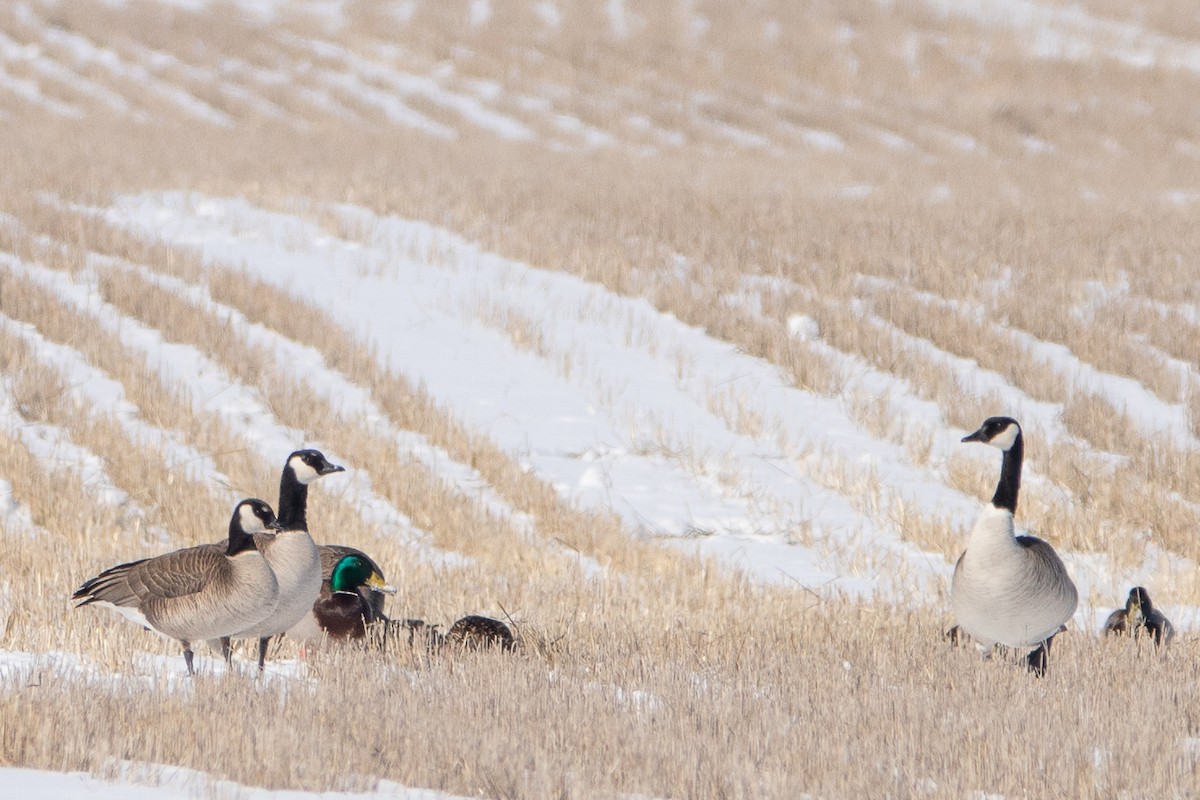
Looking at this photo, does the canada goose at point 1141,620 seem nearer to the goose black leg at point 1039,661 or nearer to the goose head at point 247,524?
the goose black leg at point 1039,661

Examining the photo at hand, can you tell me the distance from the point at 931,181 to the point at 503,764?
23695 millimetres

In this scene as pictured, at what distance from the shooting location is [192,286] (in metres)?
16.4

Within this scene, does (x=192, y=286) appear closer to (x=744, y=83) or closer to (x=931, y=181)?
(x=931, y=181)

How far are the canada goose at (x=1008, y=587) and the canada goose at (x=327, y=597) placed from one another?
3098mm

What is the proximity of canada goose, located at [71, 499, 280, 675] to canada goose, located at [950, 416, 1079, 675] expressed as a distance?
344cm

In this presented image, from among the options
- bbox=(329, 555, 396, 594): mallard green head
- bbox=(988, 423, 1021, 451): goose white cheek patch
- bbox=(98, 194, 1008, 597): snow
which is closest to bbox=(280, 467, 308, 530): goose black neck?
bbox=(329, 555, 396, 594): mallard green head

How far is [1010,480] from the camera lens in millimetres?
7480

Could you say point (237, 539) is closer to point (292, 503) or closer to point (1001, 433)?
point (292, 503)

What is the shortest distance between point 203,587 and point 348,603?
128 centimetres

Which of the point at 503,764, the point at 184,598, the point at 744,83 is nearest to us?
the point at 503,764

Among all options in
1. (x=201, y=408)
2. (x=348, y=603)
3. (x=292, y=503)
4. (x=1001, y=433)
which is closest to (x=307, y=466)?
(x=292, y=503)

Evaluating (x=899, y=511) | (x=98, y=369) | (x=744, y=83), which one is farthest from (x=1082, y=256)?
(x=744, y=83)

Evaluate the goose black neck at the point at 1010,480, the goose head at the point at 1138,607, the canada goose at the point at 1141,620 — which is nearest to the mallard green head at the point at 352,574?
the goose black neck at the point at 1010,480

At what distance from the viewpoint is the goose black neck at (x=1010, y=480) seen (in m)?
7.37
